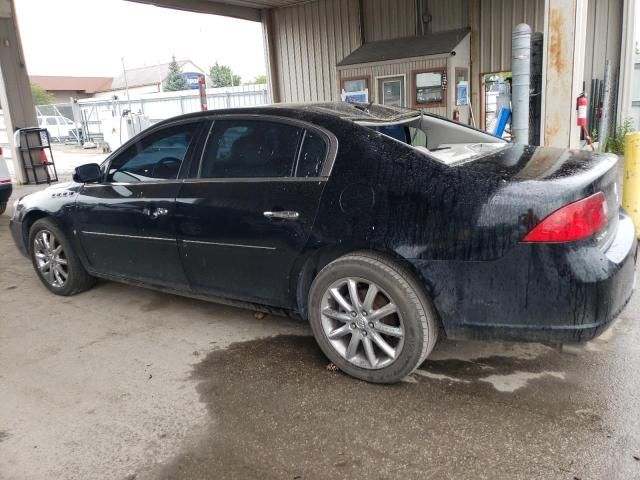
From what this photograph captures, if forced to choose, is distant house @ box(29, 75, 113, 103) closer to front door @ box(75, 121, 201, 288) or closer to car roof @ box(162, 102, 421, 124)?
front door @ box(75, 121, 201, 288)

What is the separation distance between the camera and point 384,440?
2531 millimetres

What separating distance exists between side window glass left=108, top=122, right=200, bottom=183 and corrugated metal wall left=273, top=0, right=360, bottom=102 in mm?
10516

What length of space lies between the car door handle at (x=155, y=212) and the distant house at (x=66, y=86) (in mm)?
60397

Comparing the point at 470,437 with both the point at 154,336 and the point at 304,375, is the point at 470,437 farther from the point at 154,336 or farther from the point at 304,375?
the point at 154,336

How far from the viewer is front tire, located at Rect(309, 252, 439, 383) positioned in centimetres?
280

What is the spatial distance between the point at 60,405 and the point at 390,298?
1925mm

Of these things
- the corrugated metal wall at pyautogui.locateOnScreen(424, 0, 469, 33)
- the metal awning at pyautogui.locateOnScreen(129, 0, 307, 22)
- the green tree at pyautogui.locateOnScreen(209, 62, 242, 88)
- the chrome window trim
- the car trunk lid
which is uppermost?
the green tree at pyautogui.locateOnScreen(209, 62, 242, 88)

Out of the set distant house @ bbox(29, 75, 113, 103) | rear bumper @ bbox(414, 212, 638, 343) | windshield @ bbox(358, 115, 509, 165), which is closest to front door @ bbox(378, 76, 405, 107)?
windshield @ bbox(358, 115, 509, 165)

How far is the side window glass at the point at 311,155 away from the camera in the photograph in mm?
3090

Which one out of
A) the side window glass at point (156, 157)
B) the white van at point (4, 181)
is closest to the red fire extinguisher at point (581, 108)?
the side window glass at point (156, 157)

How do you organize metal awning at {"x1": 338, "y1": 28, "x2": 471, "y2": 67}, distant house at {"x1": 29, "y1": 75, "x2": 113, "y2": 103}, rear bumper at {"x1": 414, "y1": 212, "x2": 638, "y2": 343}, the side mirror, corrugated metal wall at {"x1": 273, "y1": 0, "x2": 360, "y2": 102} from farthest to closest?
distant house at {"x1": 29, "y1": 75, "x2": 113, "y2": 103}
corrugated metal wall at {"x1": 273, "y1": 0, "x2": 360, "y2": 102}
metal awning at {"x1": 338, "y1": 28, "x2": 471, "y2": 67}
the side mirror
rear bumper at {"x1": 414, "y1": 212, "x2": 638, "y2": 343}

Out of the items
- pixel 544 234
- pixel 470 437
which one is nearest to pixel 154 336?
pixel 470 437

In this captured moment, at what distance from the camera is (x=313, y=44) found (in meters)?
14.3

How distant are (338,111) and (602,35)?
10.9m
